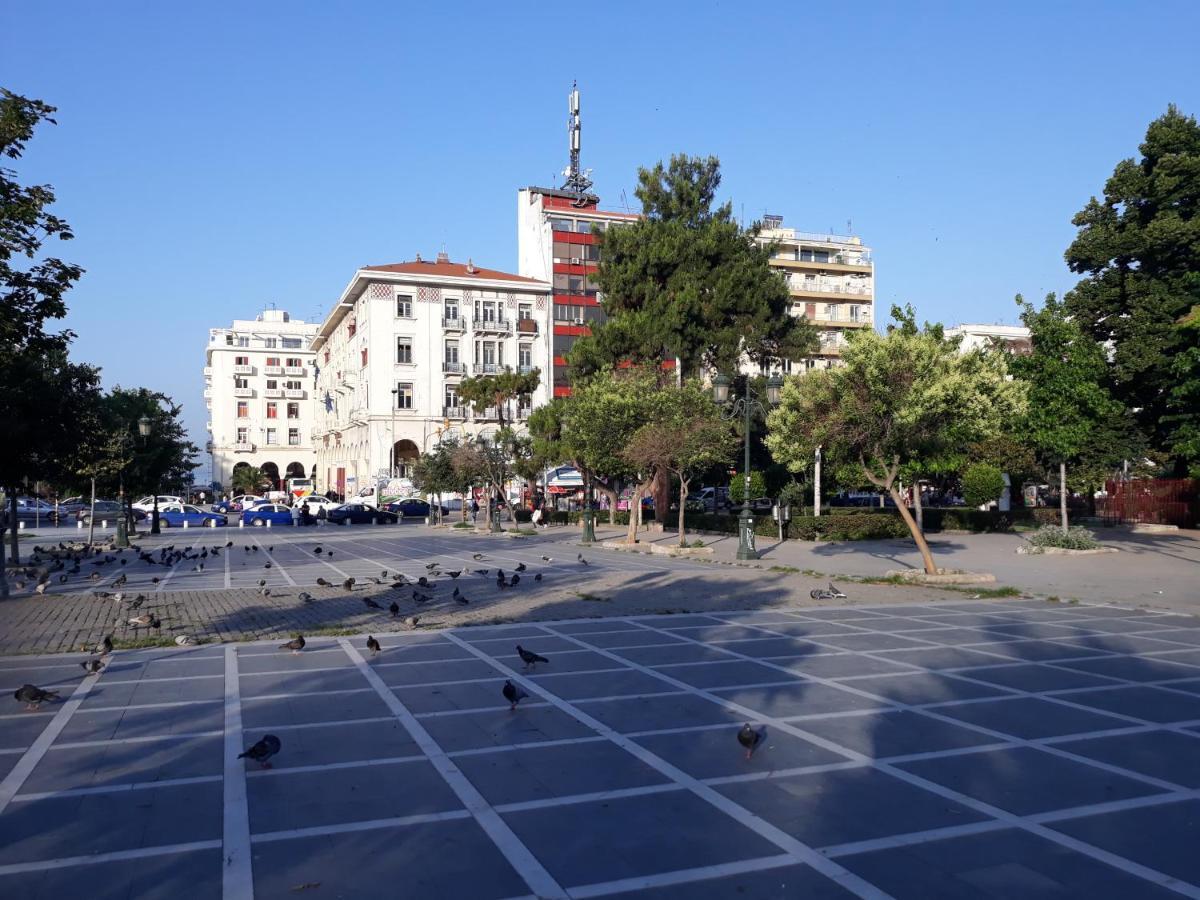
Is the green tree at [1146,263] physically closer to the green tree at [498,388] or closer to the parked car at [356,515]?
the green tree at [498,388]

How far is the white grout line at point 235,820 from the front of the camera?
4.96 metres

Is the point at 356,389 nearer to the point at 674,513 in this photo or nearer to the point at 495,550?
the point at 674,513

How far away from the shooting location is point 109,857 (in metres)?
5.32

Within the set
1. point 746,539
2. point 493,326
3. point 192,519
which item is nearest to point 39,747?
point 746,539

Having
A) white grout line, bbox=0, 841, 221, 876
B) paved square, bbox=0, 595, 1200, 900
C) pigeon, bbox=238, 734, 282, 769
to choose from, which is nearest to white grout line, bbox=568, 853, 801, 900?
paved square, bbox=0, 595, 1200, 900

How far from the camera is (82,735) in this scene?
790 cm

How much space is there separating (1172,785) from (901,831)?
2.24 m

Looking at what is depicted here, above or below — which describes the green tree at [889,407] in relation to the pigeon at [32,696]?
above

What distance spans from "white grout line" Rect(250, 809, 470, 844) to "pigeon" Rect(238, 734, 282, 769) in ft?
3.70

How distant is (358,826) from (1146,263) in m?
40.3

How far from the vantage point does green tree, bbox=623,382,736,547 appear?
95.6ft

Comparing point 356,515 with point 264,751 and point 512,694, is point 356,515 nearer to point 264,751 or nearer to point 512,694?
point 512,694

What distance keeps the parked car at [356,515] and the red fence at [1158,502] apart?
115 feet

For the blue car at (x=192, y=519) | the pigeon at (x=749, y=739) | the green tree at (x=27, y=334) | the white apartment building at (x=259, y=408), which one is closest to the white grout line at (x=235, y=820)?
the pigeon at (x=749, y=739)
